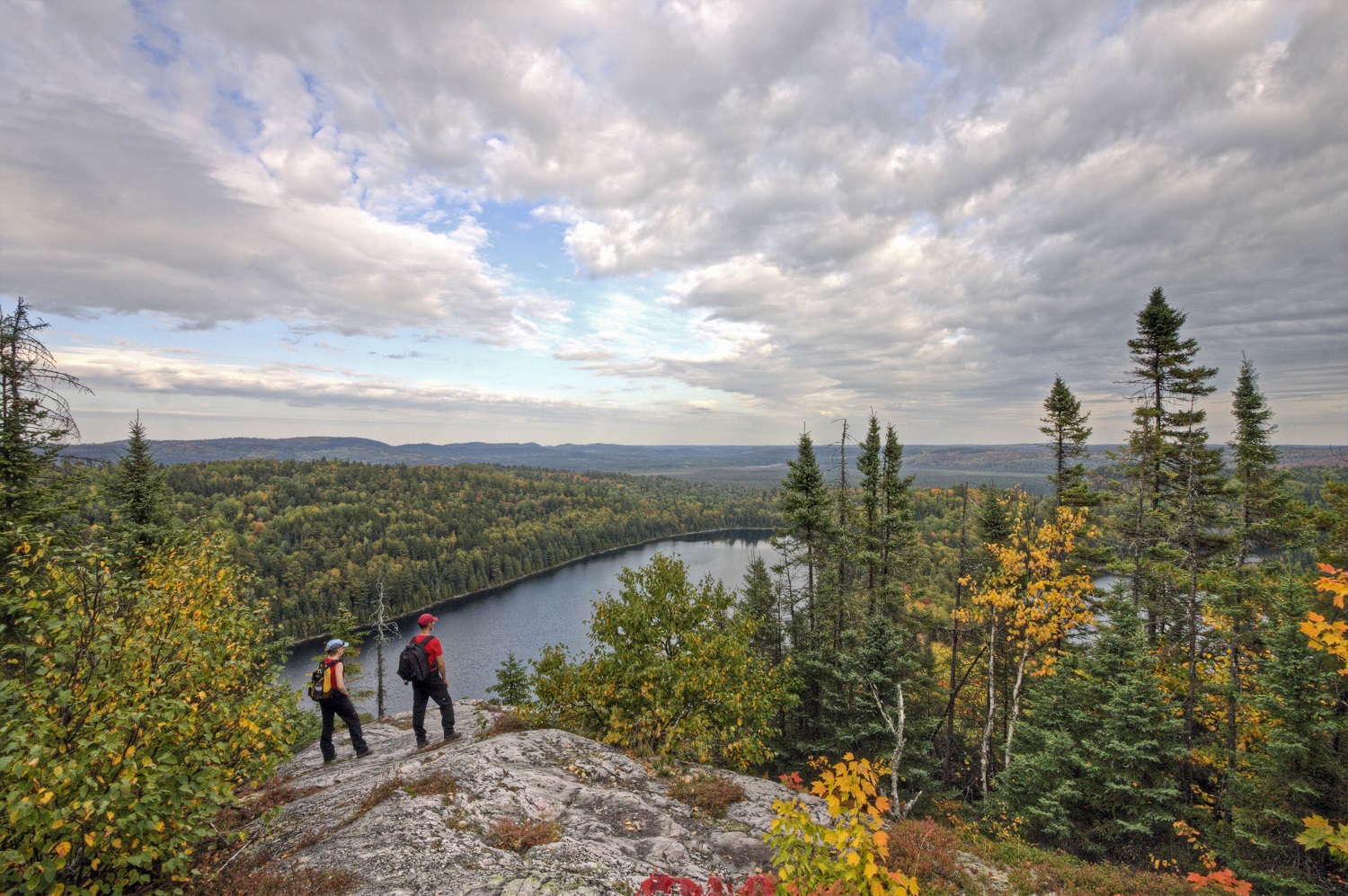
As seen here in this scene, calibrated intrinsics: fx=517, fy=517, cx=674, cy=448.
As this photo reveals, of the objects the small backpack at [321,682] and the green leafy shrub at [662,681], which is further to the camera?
the green leafy shrub at [662,681]

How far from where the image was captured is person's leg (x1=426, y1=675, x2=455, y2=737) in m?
9.62

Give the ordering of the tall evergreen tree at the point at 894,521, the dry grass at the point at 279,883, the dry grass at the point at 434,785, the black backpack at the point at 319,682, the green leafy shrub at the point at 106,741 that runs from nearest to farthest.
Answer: the green leafy shrub at the point at 106,741 < the dry grass at the point at 279,883 < the dry grass at the point at 434,785 < the black backpack at the point at 319,682 < the tall evergreen tree at the point at 894,521

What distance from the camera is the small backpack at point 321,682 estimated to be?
9.09 metres

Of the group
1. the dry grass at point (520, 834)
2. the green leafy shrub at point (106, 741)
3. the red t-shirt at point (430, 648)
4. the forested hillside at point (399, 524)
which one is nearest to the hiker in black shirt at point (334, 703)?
the red t-shirt at point (430, 648)

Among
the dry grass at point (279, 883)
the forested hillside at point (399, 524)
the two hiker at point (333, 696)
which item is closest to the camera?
the dry grass at point (279, 883)

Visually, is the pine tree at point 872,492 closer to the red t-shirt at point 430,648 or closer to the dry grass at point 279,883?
the red t-shirt at point 430,648

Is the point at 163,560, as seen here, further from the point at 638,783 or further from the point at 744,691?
the point at 744,691

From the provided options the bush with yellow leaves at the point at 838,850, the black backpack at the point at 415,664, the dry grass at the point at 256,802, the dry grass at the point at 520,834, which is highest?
the bush with yellow leaves at the point at 838,850

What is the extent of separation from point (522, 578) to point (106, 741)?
111522mm

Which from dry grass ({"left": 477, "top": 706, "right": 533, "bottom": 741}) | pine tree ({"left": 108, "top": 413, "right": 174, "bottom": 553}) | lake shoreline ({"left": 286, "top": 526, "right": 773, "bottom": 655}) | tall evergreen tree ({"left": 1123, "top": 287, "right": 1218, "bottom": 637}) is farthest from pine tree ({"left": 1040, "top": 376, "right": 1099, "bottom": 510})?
lake shoreline ({"left": 286, "top": 526, "right": 773, "bottom": 655})

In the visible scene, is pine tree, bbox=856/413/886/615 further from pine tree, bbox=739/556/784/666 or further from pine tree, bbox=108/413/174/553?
pine tree, bbox=108/413/174/553

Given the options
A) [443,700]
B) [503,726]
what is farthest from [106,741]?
[503,726]

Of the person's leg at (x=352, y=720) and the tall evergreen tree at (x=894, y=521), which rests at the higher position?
the tall evergreen tree at (x=894, y=521)

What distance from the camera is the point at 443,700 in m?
9.89
